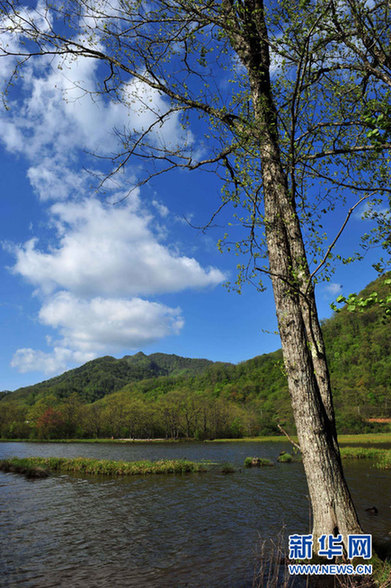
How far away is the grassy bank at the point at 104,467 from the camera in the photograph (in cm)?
3331

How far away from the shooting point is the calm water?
10688 mm

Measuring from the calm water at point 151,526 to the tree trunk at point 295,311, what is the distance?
558cm

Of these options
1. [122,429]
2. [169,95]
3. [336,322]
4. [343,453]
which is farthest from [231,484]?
[336,322]

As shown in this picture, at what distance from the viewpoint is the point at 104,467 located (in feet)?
110

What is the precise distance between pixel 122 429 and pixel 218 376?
96.5m

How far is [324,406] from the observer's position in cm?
704

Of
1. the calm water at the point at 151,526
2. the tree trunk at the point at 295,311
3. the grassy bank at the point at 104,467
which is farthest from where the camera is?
the grassy bank at the point at 104,467

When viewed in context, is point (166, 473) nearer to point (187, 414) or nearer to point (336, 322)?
point (187, 414)
